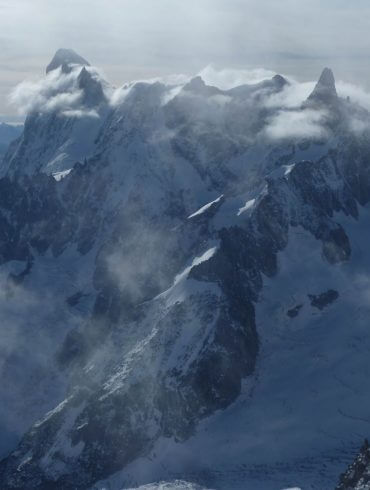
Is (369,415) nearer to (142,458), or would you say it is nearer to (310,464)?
(310,464)

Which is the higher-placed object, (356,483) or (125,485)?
(356,483)

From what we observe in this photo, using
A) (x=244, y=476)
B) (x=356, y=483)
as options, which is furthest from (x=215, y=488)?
(x=356, y=483)

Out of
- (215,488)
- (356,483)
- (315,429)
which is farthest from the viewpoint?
(315,429)

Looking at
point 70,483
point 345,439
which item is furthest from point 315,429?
point 70,483

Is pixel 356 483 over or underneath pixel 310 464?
over

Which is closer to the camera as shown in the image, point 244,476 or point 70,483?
point 244,476

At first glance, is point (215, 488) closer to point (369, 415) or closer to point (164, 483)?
point (164, 483)

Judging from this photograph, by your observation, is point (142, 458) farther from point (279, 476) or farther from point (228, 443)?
point (279, 476)

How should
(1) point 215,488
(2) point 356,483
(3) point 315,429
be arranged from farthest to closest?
(3) point 315,429
(1) point 215,488
(2) point 356,483

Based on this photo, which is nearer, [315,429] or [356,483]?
[356,483]
